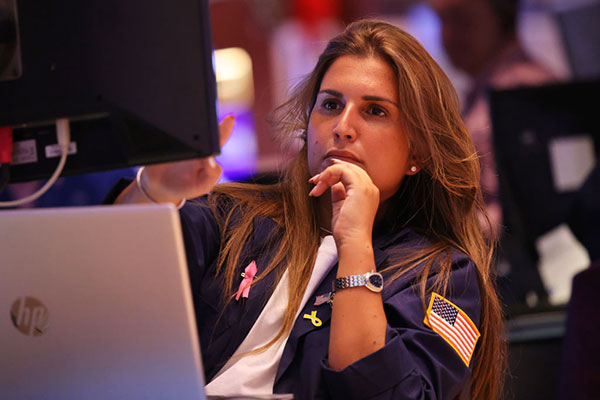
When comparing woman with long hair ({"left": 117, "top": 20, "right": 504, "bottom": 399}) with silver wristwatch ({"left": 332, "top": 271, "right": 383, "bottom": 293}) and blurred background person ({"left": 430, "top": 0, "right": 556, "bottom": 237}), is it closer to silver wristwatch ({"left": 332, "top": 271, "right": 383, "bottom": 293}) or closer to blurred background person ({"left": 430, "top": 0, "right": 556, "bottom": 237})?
silver wristwatch ({"left": 332, "top": 271, "right": 383, "bottom": 293})

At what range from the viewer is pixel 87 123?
44.1 inches

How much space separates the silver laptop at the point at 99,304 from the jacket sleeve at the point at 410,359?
1.26 feet

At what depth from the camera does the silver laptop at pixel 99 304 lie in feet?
2.99

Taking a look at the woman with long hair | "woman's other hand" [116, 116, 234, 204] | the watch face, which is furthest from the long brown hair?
"woman's other hand" [116, 116, 234, 204]

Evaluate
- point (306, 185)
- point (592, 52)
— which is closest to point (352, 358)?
point (306, 185)

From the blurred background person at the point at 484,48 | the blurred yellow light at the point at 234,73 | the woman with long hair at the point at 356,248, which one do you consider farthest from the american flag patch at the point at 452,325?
the blurred yellow light at the point at 234,73

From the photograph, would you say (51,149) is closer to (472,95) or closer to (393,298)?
(393,298)

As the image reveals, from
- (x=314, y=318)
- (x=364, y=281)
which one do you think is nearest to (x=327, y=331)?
(x=314, y=318)

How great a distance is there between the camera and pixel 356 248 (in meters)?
1.38

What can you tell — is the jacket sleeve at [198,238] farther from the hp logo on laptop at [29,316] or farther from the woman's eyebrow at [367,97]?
the hp logo on laptop at [29,316]

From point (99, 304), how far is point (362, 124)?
815mm

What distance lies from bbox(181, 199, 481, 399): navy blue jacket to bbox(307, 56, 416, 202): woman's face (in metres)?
0.19

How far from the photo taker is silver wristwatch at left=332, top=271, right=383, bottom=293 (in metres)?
1.33

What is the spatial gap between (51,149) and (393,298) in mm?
726
